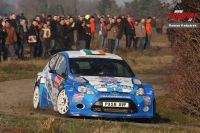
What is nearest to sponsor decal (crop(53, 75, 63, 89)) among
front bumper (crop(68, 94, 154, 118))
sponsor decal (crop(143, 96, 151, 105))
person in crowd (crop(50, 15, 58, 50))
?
front bumper (crop(68, 94, 154, 118))

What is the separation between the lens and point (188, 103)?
15141 mm

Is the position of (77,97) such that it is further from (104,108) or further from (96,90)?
(104,108)

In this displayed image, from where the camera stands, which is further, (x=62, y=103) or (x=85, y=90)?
(x=62, y=103)

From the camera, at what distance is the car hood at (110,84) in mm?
13148

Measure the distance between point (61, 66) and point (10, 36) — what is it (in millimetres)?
12947

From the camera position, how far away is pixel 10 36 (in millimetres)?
27344

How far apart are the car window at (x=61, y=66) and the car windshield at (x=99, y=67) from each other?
181mm

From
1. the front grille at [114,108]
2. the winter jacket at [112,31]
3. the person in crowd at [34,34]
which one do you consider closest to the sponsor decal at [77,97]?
the front grille at [114,108]

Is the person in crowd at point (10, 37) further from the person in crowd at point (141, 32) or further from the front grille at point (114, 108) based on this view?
the front grille at point (114, 108)

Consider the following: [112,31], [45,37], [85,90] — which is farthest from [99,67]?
[112,31]

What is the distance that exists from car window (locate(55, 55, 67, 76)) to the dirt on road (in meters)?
0.93

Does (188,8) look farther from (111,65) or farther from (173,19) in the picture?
(111,65)

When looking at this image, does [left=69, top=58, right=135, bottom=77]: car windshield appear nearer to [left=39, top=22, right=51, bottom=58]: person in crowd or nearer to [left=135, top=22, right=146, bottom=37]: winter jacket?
[left=39, top=22, right=51, bottom=58]: person in crowd

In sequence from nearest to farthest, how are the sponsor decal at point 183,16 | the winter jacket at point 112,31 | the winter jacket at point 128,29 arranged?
1. the sponsor decal at point 183,16
2. the winter jacket at point 112,31
3. the winter jacket at point 128,29
